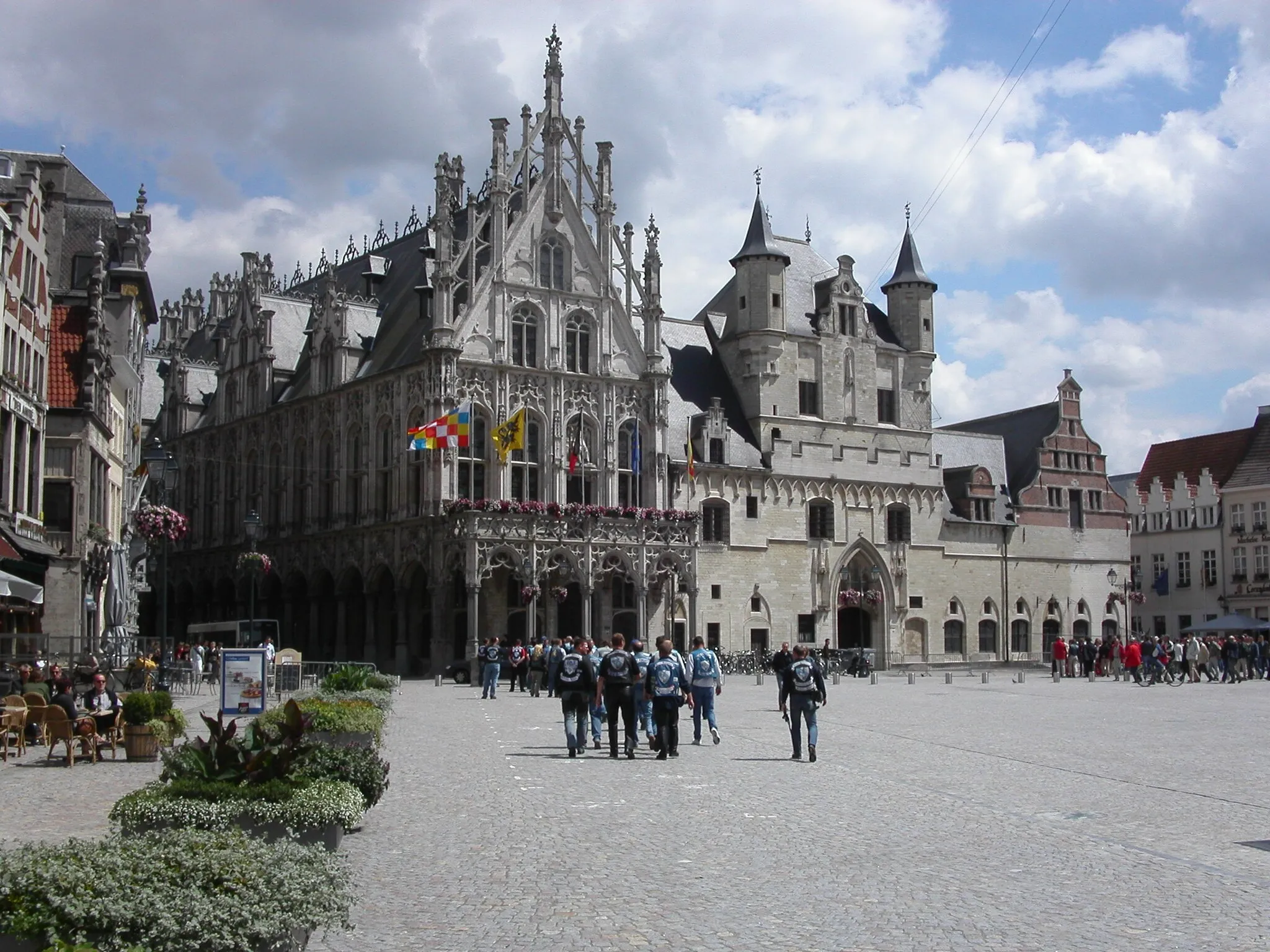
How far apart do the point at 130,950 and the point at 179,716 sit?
1600 cm

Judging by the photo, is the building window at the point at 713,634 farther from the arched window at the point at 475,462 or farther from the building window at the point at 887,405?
the building window at the point at 887,405

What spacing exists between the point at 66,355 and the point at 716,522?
31.1m

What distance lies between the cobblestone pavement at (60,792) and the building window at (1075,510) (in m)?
60.8

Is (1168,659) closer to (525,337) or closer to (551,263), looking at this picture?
(525,337)

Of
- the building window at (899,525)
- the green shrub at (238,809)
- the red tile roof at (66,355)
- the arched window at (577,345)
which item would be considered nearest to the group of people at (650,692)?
the green shrub at (238,809)

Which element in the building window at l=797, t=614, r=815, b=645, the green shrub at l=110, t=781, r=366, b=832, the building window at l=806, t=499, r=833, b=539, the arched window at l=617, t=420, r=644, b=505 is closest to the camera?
the green shrub at l=110, t=781, r=366, b=832

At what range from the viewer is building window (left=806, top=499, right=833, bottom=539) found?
67.0 meters

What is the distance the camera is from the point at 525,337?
193ft

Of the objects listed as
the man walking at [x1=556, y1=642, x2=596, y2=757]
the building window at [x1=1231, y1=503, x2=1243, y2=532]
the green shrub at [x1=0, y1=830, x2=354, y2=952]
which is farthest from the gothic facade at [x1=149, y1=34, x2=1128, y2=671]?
the green shrub at [x1=0, y1=830, x2=354, y2=952]

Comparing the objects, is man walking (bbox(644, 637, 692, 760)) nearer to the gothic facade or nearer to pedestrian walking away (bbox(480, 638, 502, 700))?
pedestrian walking away (bbox(480, 638, 502, 700))

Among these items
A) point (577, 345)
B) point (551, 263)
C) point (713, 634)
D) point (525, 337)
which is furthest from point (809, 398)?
point (525, 337)

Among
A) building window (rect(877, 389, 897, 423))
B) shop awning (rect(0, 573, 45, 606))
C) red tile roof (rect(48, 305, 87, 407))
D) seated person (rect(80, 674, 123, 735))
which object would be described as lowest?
seated person (rect(80, 674, 123, 735))

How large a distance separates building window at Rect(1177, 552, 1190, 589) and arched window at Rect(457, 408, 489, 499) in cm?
4455

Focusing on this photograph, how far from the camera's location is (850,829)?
1437cm
